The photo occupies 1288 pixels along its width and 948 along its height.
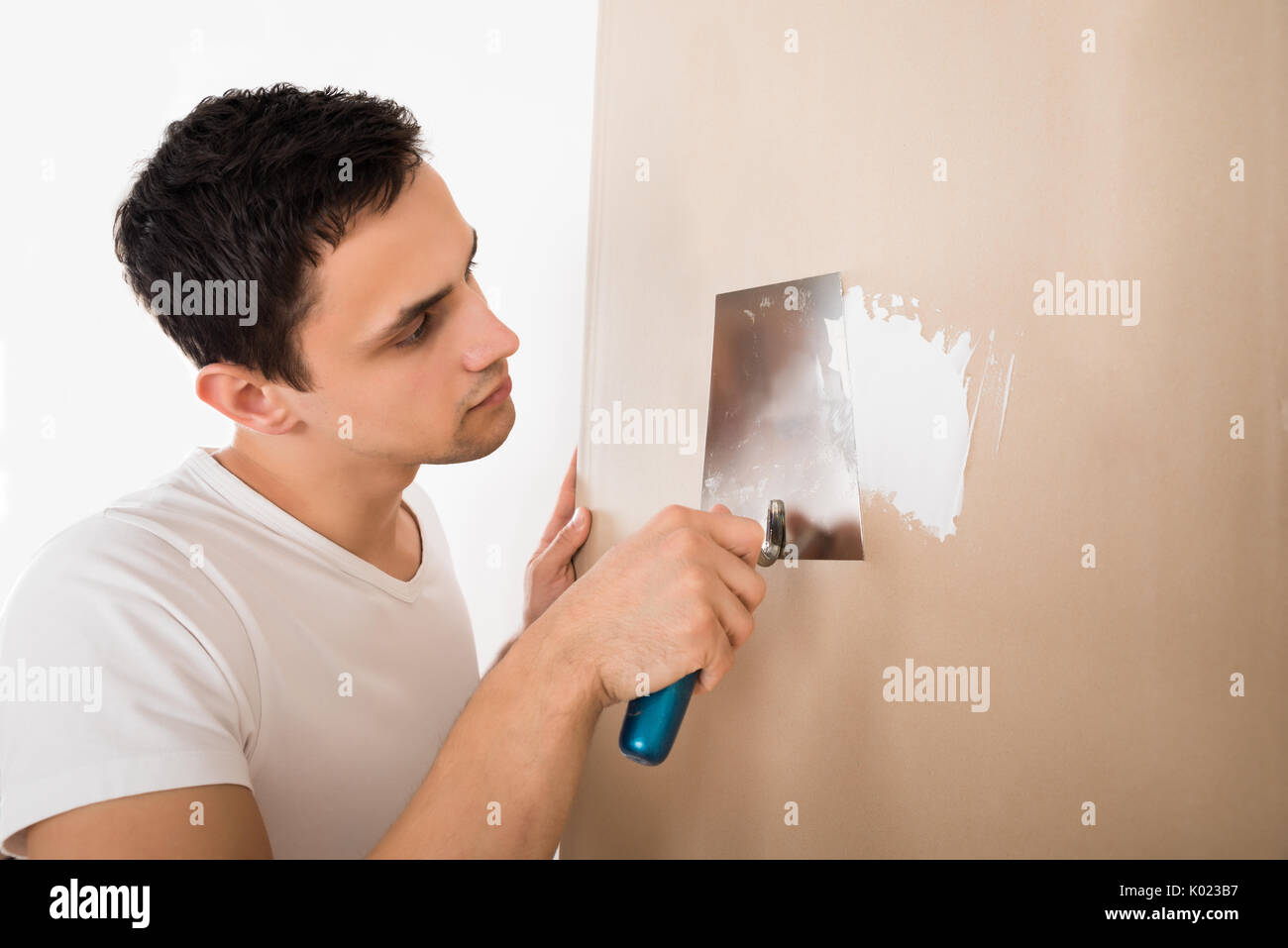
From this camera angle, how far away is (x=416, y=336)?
81cm

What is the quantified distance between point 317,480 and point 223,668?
0.79 ft

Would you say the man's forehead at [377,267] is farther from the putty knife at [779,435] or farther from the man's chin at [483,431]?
the putty knife at [779,435]

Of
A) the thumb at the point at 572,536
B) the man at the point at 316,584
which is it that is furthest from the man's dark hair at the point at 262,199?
the thumb at the point at 572,536

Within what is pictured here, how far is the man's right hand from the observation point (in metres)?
0.63

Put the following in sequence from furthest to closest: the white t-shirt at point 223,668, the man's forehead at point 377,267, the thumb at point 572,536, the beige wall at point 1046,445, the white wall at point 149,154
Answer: the white wall at point 149,154, the thumb at point 572,536, the man's forehead at point 377,267, the white t-shirt at point 223,668, the beige wall at point 1046,445

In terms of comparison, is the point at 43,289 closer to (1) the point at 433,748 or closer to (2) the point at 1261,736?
(1) the point at 433,748

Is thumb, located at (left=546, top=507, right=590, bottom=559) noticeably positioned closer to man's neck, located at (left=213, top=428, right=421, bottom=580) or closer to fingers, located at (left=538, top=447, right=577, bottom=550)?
fingers, located at (left=538, top=447, right=577, bottom=550)

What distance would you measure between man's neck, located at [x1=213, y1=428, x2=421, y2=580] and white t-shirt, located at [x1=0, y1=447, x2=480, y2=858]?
0.03 meters

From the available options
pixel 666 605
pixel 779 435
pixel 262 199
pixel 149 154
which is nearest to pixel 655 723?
pixel 666 605

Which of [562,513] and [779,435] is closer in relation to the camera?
[779,435]

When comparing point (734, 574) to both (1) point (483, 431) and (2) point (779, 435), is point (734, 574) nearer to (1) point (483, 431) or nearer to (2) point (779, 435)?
(2) point (779, 435)

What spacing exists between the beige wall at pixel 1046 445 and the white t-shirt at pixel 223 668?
0.35 m

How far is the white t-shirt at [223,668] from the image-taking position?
60 cm
